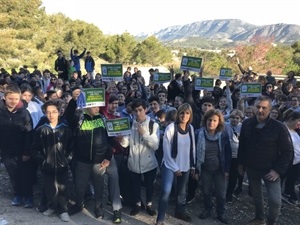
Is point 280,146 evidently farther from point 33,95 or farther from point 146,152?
point 33,95

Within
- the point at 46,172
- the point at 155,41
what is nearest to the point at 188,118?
the point at 46,172

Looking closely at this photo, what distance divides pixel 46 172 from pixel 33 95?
2.13 m

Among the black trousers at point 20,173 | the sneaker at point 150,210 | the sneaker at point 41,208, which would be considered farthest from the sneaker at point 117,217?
the black trousers at point 20,173

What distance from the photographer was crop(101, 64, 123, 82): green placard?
309 inches

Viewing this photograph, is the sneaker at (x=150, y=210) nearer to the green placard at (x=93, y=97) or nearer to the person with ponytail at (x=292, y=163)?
the green placard at (x=93, y=97)

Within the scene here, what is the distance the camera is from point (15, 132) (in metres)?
5.24

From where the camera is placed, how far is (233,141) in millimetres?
5770

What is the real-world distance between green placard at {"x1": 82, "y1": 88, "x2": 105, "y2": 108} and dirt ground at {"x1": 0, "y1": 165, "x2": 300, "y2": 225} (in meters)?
1.77

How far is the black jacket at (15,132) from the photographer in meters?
5.20

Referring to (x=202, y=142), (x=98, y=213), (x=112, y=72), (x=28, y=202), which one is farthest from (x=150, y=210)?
(x=112, y=72)

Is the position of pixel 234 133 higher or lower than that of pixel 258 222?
higher

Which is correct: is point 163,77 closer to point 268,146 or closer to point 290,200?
point 290,200

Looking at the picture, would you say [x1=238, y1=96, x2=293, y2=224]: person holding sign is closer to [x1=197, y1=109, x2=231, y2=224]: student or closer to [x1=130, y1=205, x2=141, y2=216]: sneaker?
[x1=197, y1=109, x2=231, y2=224]: student

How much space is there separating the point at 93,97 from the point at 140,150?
1048 mm
